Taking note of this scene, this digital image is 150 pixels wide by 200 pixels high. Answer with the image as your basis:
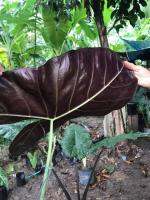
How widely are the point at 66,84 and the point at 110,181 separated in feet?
9.04

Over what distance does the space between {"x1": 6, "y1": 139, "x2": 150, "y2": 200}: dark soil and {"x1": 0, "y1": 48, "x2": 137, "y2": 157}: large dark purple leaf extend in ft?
7.67

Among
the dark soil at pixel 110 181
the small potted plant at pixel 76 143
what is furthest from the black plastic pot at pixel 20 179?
the small potted plant at pixel 76 143

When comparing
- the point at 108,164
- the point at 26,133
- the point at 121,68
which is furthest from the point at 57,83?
the point at 108,164

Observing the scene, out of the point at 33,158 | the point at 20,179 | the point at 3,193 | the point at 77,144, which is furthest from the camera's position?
the point at 33,158

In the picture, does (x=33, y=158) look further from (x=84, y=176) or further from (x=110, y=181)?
(x=110, y=181)

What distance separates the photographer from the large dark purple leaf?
115 centimetres

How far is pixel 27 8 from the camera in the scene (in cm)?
409

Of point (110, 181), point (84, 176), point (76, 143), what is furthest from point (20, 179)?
point (76, 143)

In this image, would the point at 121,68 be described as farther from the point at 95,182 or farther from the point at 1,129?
the point at 95,182

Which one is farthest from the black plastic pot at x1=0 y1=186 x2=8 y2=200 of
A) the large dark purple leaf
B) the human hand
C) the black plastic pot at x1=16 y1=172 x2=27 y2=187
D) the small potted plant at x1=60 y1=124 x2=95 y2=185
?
the human hand

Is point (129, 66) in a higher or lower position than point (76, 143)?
higher

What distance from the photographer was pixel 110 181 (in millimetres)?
3738

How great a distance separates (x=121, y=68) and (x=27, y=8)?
3152 millimetres

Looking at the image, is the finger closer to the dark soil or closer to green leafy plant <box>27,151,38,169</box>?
the dark soil
